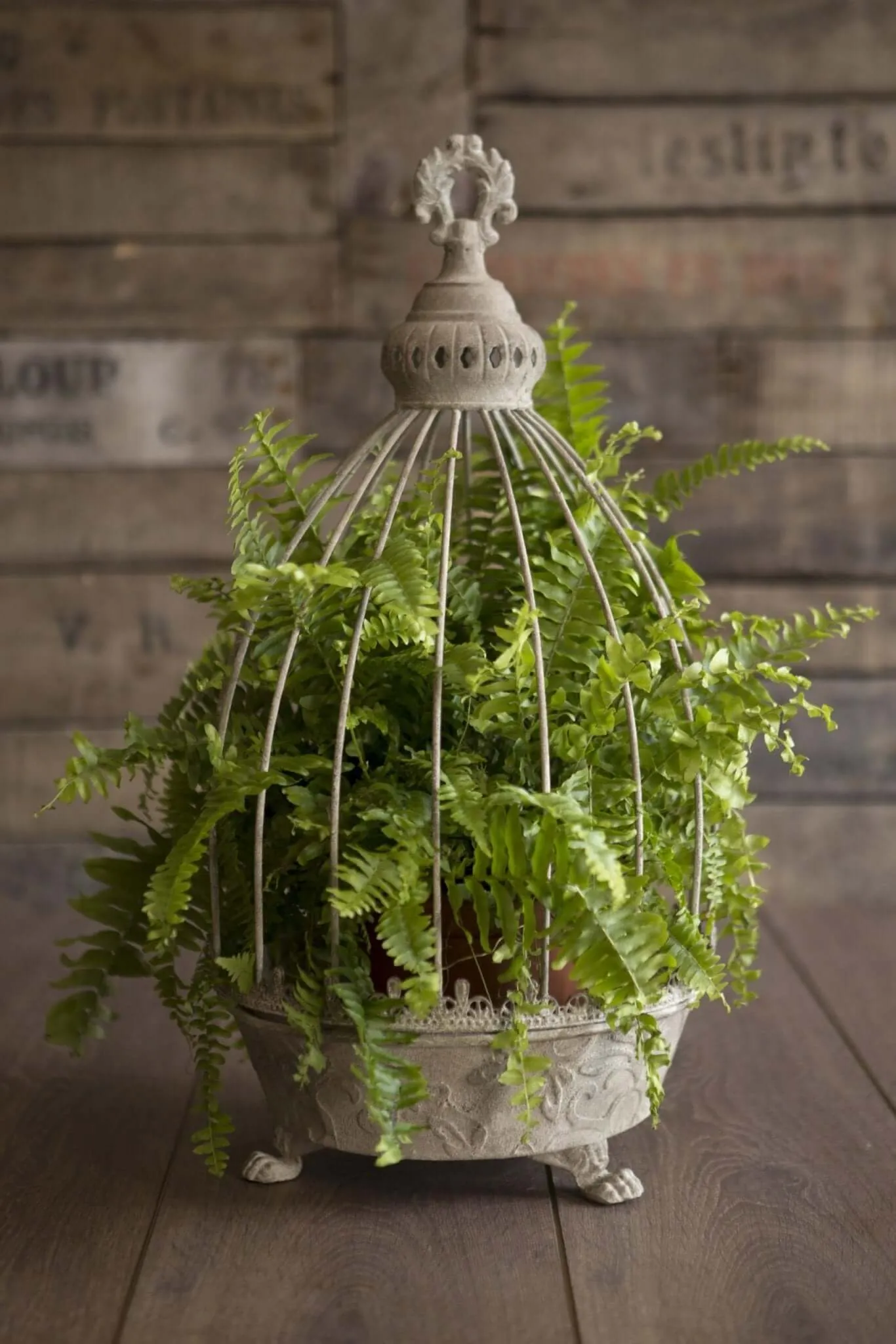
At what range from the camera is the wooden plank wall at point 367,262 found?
79.8 inches

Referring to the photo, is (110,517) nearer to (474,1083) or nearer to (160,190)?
(160,190)

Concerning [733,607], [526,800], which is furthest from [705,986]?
[733,607]

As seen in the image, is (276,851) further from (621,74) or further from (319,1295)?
(621,74)

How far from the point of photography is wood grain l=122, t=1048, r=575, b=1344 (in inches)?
40.6

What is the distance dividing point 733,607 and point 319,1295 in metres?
1.33

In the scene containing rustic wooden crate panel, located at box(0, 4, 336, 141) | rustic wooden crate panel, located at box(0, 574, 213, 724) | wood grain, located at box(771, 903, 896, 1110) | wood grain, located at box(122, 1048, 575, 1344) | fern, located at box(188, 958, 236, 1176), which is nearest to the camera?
wood grain, located at box(122, 1048, 575, 1344)

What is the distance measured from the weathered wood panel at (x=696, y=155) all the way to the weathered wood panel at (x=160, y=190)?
0.28 m

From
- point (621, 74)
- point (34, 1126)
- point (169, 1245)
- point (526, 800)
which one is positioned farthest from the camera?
point (621, 74)

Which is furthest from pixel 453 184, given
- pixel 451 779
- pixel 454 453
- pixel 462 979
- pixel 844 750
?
pixel 844 750

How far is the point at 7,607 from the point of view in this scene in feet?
6.94

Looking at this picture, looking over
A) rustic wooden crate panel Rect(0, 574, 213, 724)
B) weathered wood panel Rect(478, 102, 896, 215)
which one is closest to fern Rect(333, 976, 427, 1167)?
rustic wooden crate panel Rect(0, 574, 213, 724)

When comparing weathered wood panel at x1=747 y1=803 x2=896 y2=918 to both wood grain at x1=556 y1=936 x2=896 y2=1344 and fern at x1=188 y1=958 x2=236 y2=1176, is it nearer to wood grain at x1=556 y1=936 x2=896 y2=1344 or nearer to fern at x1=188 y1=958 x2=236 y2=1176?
wood grain at x1=556 y1=936 x2=896 y2=1344

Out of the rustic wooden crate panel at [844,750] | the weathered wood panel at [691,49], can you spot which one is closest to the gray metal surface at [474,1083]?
the rustic wooden crate panel at [844,750]

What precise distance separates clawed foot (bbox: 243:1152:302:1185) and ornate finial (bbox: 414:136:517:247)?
80cm
